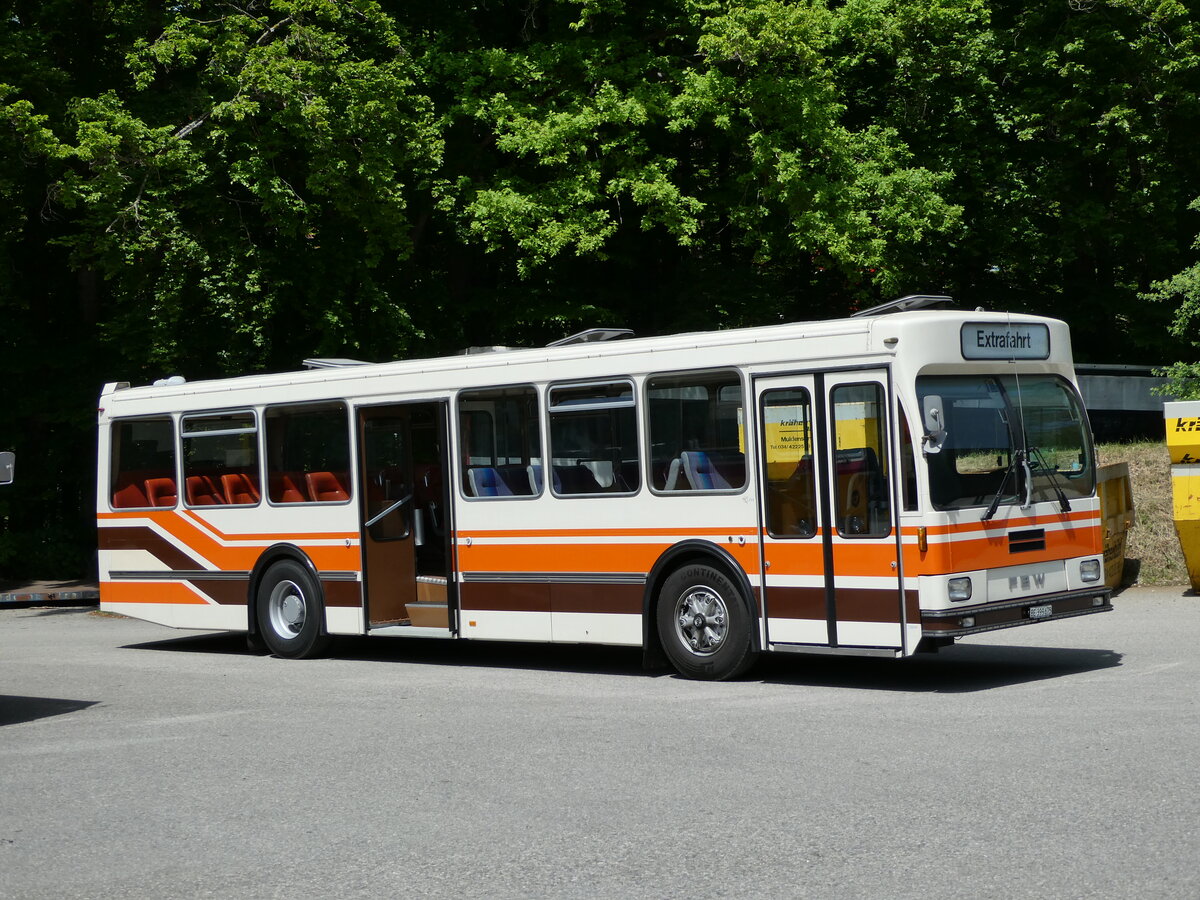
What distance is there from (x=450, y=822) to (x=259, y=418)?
357 inches

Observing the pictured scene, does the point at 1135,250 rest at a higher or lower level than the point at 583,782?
higher

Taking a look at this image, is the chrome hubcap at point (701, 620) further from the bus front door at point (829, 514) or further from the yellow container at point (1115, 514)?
the yellow container at point (1115, 514)

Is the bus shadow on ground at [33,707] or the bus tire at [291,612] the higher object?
the bus tire at [291,612]

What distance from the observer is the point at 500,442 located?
13.6m

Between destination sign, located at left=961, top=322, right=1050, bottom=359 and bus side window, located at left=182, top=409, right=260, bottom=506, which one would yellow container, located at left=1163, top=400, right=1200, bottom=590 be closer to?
destination sign, located at left=961, top=322, right=1050, bottom=359

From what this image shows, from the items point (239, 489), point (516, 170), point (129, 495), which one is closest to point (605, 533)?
point (239, 489)

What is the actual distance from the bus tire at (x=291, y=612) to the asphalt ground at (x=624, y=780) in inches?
52.9

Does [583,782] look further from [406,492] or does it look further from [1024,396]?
[406,492]

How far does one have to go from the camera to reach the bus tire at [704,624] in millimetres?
11906

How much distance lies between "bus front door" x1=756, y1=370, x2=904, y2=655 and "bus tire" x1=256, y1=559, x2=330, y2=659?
5307mm

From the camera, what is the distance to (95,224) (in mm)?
22109

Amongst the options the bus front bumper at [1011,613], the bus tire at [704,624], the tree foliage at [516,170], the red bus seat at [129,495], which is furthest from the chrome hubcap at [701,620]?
the tree foliage at [516,170]

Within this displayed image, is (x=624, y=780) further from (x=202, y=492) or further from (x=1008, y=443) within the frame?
(x=202, y=492)

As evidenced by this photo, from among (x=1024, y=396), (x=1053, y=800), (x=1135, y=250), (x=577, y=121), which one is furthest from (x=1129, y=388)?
(x=1053, y=800)
